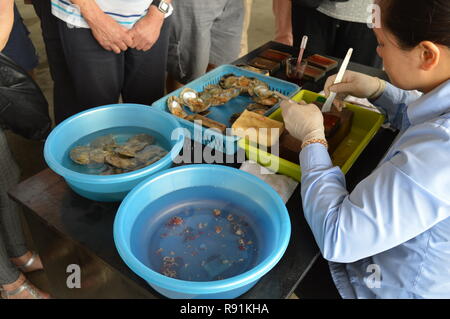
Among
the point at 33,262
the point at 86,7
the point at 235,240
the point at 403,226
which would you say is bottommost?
the point at 33,262

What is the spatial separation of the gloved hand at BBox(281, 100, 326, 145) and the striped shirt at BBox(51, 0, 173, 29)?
67 centimetres

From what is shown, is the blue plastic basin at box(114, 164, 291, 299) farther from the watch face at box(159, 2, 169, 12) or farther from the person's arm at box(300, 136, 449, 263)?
the watch face at box(159, 2, 169, 12)

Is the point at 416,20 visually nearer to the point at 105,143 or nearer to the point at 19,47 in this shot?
the point at 105,143

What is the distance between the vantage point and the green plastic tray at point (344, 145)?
866mm

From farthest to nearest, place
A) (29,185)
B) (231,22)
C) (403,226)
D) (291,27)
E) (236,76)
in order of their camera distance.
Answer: (231,22), (291,27), (236,76), (29,185), (403,226)

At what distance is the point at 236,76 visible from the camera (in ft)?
4.19

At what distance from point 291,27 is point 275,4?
0.16 meters

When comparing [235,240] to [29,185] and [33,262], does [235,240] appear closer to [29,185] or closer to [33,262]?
[29,185]

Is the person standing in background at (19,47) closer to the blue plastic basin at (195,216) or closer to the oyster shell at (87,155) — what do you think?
the oyster shell at (87,155)

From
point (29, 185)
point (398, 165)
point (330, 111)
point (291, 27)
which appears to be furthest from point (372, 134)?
point (291, 27)

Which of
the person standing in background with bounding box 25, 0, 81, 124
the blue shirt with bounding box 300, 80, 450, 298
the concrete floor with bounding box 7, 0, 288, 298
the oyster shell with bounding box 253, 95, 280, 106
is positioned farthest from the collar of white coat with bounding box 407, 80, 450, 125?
the concrete floor with bounding box 7, 0, 288, 298

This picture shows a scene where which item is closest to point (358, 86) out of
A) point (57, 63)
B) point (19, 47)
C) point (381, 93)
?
point (381, 93)

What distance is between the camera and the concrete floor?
192 centimetres

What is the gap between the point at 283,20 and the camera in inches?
75.0
